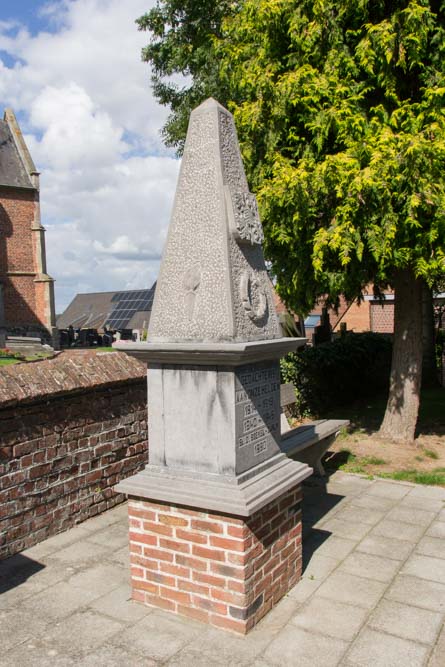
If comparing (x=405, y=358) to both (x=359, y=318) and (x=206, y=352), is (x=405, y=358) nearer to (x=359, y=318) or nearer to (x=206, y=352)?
(x=206, y=352)

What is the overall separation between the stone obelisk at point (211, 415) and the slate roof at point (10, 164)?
30.7 m

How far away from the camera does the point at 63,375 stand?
194 inches

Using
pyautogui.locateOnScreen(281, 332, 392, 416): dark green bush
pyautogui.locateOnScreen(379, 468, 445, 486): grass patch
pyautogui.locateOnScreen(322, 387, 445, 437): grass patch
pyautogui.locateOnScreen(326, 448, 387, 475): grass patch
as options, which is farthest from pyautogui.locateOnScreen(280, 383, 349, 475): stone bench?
pyautogui.locateOnScreen(281, 332, 392, 416): dark green bush

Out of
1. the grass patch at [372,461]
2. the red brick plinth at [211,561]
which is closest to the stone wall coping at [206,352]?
the red brick plinth at [211,561]

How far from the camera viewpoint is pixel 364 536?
4.68m

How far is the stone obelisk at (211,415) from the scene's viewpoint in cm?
325

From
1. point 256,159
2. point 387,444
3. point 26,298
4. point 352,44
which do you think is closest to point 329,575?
point 387,444

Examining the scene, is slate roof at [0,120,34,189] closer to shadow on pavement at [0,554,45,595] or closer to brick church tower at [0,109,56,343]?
brick church tower at [0,109,56,343]

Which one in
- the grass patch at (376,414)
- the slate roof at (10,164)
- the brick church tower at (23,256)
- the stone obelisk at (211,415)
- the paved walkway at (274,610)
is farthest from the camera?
the slate roof at (10,164)

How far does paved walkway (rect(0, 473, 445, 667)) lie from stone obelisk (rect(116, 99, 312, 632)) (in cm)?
20

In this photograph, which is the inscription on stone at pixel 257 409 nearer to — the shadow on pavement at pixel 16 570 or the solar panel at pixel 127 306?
the shadow on pavement at pixel 16 570

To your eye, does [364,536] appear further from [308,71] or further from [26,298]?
[26,298]

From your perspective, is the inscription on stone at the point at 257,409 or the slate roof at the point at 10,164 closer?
the inscription on stone at the point at 257,409

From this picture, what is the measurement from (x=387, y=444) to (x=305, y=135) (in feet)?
14.2
